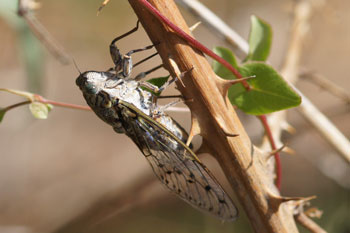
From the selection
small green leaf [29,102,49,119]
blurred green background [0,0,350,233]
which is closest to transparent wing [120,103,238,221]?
small green leaf [29,102,49,119]

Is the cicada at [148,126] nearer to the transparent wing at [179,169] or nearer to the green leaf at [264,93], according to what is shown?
the transparent wing at [179,169]

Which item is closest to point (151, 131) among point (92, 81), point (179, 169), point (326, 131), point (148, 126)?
point (148, 126)

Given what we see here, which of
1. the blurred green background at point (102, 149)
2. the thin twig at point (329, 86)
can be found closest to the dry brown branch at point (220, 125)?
the thin twig at point (329, 86)

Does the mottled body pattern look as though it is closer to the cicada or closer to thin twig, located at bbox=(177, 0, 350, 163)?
the cicada

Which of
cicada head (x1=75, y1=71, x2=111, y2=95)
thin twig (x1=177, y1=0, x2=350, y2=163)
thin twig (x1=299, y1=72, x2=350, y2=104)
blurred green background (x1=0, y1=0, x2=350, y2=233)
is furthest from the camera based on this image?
blurred green background (x1=0, y1=0, x2=350, y2=233)

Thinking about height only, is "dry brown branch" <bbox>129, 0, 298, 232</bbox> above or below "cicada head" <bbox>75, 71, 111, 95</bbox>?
below

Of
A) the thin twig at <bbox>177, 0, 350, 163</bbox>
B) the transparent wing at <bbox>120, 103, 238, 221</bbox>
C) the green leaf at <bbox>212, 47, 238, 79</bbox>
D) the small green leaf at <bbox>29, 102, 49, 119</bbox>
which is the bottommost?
the thin twig at <bbox>177, 0, 350, 163</bbox>

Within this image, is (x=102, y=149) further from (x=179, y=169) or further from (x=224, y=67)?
(x=224, y=67)

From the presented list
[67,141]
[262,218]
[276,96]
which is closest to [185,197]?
[262,218]
